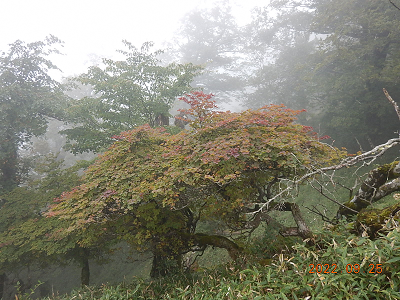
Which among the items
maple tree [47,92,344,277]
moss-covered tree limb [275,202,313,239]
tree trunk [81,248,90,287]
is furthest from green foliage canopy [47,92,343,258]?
tree trunk [81,248,90,287]

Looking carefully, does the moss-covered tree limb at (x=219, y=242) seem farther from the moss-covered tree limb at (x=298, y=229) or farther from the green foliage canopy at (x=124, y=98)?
the green foliage canopy at (x=124, y=98)

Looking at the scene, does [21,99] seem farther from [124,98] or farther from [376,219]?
[376,219]

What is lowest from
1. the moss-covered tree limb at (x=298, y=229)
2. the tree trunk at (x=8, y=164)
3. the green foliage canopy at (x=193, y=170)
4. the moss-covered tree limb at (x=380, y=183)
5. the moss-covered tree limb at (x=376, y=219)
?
the moss-covered tree limb at (x=298, y=229)

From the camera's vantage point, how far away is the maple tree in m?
4.23

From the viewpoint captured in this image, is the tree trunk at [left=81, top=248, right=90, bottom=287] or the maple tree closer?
the maple tree

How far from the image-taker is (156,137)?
5895 millimetres

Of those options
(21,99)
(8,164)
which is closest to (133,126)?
(21,99)

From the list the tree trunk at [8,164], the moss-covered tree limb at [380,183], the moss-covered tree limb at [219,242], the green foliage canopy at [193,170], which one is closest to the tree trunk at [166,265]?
the green foliage canopy at [193,170]

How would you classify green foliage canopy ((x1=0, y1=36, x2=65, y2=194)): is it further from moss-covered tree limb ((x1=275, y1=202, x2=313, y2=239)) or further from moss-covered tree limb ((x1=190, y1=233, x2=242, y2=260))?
moss-covered tree limb ((x1=275, y1=202, x2=313, y2=239))

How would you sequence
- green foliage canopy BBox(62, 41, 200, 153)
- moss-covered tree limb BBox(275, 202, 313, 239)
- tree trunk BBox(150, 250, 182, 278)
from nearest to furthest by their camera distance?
moss-covered tree limb BBox(275, 202, 313, 239) → tree trunk BBox(150, 250, 182, 278) → green foliage canopy BBox(62, 41, 200, 153)

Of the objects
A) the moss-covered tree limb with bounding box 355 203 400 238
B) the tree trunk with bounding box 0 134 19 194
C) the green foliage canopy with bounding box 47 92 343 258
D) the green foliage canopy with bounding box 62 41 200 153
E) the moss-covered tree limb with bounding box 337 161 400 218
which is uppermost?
the green foliage canopy with bounding box 62 41 200 153

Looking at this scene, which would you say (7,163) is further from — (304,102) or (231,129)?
(304,102)

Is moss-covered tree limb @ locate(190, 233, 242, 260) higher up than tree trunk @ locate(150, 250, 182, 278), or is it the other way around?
moss-covered tree limb @ locate(190, 233, 242, 260)

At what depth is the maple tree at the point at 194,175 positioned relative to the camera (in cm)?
423
